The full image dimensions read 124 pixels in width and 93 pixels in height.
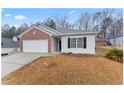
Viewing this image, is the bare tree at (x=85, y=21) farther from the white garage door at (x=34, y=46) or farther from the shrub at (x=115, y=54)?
the white garage door at (x=34, y=46)

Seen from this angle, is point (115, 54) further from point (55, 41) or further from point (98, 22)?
point (55, 41)

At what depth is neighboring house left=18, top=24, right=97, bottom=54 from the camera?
9.39m

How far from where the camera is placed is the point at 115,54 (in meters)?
7.80

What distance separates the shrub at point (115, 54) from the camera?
300 inches

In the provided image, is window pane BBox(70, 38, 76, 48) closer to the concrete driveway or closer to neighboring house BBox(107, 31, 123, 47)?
the concrete driveway

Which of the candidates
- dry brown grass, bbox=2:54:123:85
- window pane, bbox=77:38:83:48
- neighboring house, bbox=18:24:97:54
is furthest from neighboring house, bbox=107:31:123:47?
window pane, bbox=77:38:83:48

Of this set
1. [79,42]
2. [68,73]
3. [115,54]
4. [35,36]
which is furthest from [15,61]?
[115,54]

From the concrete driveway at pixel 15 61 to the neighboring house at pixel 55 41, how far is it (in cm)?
44

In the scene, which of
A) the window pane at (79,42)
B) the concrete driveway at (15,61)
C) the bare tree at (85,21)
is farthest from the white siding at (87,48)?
the bare tree at (85,21)

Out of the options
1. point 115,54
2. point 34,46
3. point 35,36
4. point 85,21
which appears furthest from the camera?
point 35,36

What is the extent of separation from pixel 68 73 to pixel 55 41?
461cm

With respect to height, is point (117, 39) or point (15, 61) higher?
point (117, 39)
